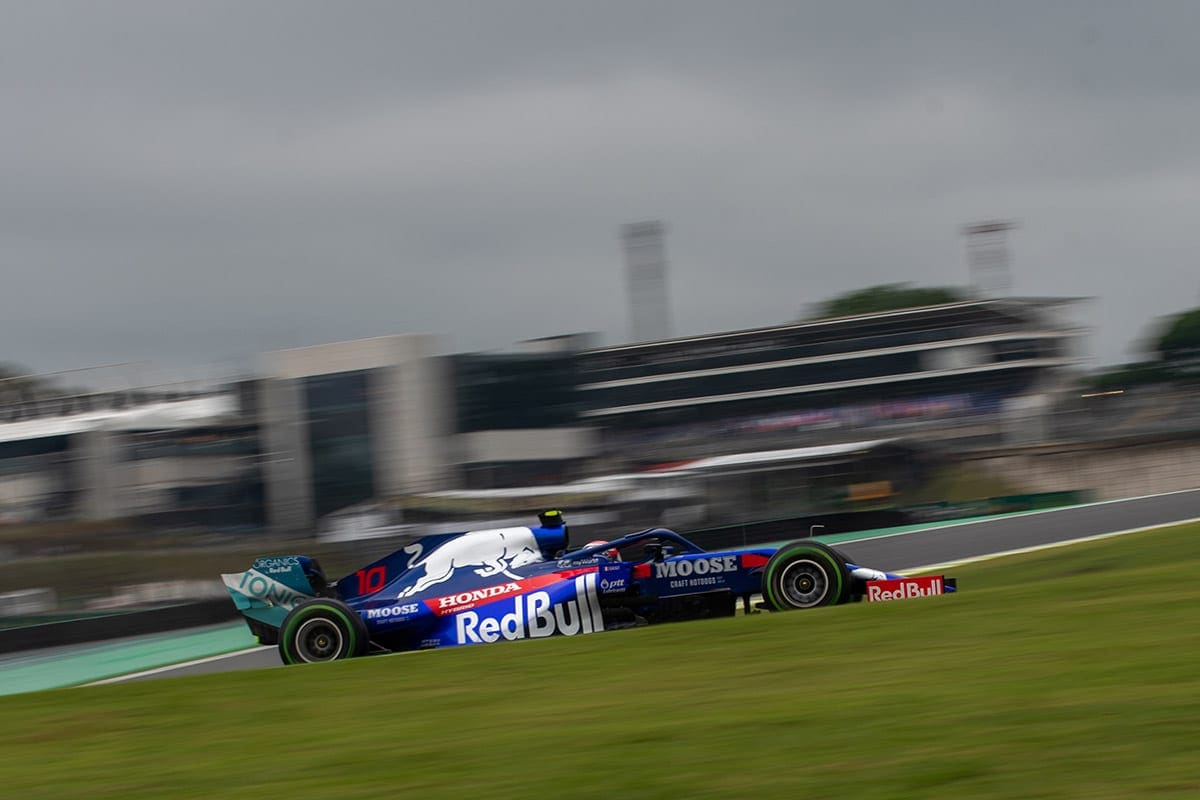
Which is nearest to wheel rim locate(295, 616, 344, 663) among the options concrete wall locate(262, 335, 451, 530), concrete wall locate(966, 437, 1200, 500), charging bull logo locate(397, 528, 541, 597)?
charging bull logo locate(397, 528, 541, 597)

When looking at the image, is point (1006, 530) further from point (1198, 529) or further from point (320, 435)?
point (320, 435)

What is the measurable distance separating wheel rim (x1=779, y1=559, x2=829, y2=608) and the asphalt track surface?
24.3 feet

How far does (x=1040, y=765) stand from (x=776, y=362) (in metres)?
49.6

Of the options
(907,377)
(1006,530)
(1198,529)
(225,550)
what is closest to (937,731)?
(1198,529)

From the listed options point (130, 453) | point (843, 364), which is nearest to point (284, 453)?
point (130, 453)

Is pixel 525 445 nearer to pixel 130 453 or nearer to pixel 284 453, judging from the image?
pixel 284 453

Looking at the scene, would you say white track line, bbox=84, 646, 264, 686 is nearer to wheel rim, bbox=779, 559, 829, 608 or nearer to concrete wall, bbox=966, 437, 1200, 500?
wheel rim, bbox=779, 559, 829, 608

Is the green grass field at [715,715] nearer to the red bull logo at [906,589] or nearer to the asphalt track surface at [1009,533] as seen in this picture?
the red bull logo at [906,589]

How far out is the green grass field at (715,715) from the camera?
3.58 m

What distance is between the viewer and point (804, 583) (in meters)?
8.27

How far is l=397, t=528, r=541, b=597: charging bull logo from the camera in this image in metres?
8.95

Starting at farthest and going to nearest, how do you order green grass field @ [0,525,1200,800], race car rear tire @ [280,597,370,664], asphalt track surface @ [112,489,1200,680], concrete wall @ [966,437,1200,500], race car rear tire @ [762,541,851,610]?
concrete wall @ [966,437,1200,500] < asphalt track surface @ [112,489,1200,680] < race car rear tire @ [280,597,370,664] < race car rear tire @ [762,541,851,610] < green grass field @ [0,525,1200,800]

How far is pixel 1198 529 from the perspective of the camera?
1290 centimetres

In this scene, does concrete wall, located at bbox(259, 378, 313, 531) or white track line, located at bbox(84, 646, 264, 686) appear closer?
white track line, located at bbox(84, 646, 264, 686)
